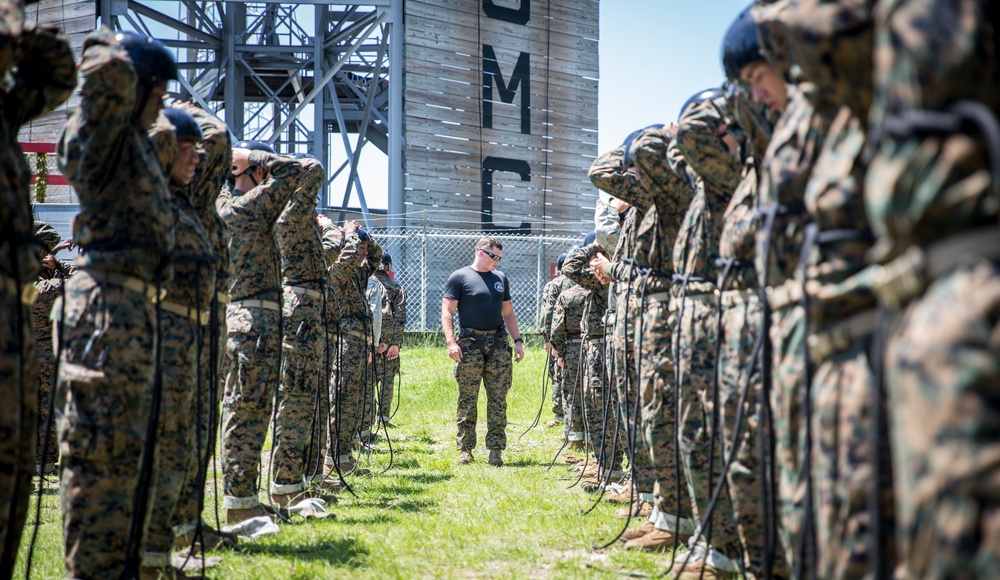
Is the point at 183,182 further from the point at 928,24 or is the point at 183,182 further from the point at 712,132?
the point at 928,24

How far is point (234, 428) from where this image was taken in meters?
6.48

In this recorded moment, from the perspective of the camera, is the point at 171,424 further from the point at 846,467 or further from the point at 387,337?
the point at 387,337

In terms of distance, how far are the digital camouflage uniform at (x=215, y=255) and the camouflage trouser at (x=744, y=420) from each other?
112 inches

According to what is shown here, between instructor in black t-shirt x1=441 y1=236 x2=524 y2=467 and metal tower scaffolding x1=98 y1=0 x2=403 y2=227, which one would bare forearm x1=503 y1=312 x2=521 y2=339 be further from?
metal tower scaffolding x1=98 y1=0 x2=403 y2=227

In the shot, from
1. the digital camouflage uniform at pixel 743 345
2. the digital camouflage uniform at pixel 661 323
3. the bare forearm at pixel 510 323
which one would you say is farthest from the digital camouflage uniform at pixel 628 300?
the bare forearm at pixel 510 323

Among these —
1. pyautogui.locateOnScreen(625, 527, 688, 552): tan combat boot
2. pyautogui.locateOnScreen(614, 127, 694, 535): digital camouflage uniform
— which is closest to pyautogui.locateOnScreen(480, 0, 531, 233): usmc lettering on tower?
pyautogui.locateOnScreen(614, 127, 694, 535): digital camouflage uniform

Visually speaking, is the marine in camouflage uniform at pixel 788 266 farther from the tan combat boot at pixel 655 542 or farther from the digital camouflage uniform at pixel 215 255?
the digital camouflage uniform at pixel 215 255

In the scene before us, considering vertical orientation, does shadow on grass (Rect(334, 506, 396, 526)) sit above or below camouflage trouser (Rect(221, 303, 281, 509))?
below

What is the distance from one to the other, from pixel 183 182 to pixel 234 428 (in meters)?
2.05

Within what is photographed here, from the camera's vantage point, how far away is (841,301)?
2.54 meters

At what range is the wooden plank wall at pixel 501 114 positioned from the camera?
23.1 m

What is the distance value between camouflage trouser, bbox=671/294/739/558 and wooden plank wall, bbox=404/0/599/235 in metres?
18.1

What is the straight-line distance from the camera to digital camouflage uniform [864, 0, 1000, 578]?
5.55 ft

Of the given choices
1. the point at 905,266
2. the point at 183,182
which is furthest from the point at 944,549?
the point at 183,182
